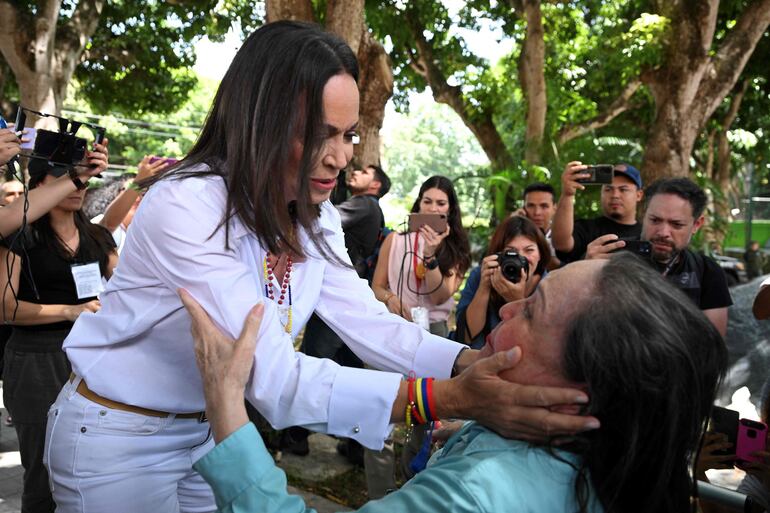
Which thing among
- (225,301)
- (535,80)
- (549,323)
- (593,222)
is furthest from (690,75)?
(225,301)

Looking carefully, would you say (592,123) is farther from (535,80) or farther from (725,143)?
(725,143)

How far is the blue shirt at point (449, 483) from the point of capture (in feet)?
4.20

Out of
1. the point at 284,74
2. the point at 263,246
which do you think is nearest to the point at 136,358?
the point at 263,246

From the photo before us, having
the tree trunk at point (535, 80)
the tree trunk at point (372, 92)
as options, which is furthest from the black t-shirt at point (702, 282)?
the tree trunk at point (535, 80)

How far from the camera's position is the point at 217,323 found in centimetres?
149

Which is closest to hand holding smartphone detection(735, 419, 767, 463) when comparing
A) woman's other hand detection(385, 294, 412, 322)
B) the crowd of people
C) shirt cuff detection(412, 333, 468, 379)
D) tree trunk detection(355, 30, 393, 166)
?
the crowd of people

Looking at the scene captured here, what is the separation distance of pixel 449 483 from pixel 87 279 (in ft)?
8.54

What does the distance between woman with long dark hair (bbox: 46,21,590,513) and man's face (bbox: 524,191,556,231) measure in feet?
11.4

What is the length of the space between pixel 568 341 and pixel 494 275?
2.13 metres

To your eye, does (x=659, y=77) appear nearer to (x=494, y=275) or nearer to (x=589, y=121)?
(x=589, y=121)

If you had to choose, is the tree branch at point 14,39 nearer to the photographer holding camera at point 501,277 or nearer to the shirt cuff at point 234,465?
the photographer holding camera at point 501,277

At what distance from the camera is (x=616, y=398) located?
136 cm

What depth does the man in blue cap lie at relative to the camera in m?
4.38

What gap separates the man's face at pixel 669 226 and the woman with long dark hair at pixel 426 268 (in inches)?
50.1
